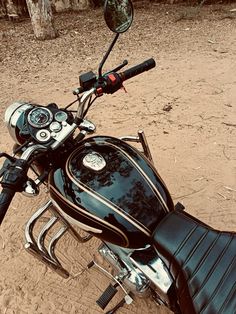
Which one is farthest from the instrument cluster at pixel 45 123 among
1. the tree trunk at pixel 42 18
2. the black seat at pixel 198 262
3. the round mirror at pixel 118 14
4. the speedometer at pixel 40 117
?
the tree trunk at pixel 42 18

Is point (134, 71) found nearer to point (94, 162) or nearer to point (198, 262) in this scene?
point (94, 162)

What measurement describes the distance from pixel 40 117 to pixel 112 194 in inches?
20.3

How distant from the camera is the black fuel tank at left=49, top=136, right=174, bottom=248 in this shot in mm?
1702

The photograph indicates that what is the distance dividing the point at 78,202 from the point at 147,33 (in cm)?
465

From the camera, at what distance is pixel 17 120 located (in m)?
1.99

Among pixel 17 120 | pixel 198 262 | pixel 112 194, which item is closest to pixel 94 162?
pixel 112 194

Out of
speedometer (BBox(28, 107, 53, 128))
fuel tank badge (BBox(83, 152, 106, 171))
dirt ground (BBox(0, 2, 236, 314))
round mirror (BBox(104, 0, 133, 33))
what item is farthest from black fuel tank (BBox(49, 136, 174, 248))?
dirt ground (BBox(0, 2, 236, 314))

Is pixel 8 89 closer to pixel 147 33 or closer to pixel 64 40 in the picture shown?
pixel 64 40

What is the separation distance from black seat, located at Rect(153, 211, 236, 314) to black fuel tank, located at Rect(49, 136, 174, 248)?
10cm

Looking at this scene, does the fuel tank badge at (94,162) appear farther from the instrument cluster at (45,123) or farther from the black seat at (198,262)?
the black seat at (198,262)

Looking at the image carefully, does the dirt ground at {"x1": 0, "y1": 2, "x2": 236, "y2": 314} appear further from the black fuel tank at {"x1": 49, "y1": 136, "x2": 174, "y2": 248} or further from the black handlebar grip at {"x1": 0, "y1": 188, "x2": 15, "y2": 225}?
the black handlebar grip at {"x1": 0, "y1": 188, "x2": 15, "y2": 225}

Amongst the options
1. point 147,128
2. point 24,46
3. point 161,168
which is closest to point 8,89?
point 24,46

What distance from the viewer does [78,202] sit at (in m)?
1.75

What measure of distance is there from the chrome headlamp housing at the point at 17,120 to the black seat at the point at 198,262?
889 millimetres
